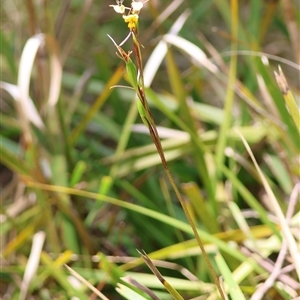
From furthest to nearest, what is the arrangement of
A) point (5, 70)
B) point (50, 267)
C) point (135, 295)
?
1. point (5, 70)
2. point (50, 267)
3. point (135, 295)

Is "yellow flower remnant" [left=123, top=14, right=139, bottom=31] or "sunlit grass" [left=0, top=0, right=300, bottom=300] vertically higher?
"yellow flower remnant" [left=123, top=14, right=139, bottom=31]

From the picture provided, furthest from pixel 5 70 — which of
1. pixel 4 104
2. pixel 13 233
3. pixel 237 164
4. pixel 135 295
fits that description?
pixel 135 295

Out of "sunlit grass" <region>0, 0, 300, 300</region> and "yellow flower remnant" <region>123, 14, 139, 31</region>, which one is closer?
"yellow flower remnant" <region>123, 14, 139, 31</region>

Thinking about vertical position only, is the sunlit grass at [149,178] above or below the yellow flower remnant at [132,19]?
below

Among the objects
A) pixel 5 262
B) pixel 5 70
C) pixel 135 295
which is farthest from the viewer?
pixel 5 70

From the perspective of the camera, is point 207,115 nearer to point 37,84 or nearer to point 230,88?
point 230,88

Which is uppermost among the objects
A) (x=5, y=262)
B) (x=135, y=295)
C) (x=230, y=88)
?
(x=230, y=88)

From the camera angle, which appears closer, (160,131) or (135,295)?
(135,295)

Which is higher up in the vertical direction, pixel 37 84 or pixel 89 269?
pixel 37 84

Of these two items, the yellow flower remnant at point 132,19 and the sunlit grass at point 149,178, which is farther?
the sunlit grass at point 149,178

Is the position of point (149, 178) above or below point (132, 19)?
below

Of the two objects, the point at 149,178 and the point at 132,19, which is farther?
the point at 149,178
